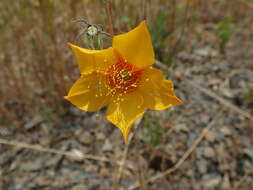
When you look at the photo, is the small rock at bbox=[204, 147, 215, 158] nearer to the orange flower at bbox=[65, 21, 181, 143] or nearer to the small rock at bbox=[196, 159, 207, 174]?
the small rock at bbox=[196, 159, 207, 174]

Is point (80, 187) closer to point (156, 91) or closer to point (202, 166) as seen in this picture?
point (202, 166)

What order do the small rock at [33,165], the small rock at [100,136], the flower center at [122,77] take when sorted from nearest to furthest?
1. the flower center at [122,77]
2. the small rock at [33,165]
3. the small rock at [100,136]

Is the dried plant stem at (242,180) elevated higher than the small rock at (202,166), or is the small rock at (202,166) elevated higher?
the small rock at (202,166)

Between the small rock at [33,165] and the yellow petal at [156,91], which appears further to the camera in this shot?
the small rock at [33,165]

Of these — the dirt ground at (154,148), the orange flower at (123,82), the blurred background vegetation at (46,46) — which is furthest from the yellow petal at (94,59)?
the blurred background vegetation at (46,46)

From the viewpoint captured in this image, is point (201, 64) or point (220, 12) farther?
point (220, 12)

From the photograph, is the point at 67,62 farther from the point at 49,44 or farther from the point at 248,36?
the point at 248,36

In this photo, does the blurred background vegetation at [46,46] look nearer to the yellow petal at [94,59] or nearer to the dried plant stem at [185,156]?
the dried plant stem at [185,156]

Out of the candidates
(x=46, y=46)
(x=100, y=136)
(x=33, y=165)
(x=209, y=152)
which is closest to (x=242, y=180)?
(x=209, y=152)

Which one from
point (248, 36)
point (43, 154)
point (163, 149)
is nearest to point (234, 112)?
point (163, 149)
